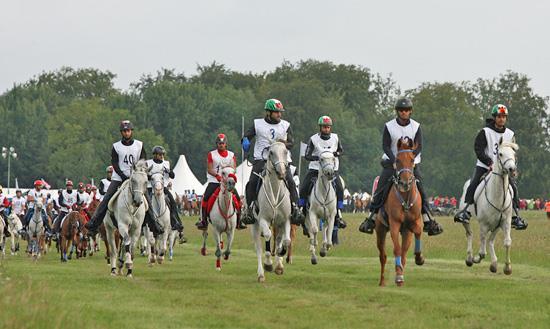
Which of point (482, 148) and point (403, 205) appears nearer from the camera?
point (403, 205)

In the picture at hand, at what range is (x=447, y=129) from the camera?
162625 millimetres

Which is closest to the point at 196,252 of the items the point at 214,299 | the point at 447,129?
the point at 214,299

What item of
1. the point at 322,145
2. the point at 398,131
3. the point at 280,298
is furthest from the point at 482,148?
the point at 280,298

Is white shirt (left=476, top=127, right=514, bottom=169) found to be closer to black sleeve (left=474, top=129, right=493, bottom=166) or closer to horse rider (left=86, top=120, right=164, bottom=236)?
black sleeve (left=474, top=129, right=493, bottom=166)

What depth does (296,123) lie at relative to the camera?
491 feet

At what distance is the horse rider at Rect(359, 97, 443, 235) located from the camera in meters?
23.7

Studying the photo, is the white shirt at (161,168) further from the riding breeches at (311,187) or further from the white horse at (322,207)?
the white horse at (322,207)

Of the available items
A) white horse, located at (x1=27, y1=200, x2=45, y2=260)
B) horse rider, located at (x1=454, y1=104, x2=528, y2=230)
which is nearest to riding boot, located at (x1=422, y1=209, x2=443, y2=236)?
horse rider, located at (x1=454, y1=104, x2=528, y2=230)

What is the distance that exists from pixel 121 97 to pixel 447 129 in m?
43.5

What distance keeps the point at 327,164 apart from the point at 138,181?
→ 4.40m

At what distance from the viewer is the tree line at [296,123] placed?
151250 millimetres

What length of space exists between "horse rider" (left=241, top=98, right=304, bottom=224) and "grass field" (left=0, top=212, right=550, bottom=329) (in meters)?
1.37

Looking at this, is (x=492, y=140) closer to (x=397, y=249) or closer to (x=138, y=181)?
(x=397, y=249)

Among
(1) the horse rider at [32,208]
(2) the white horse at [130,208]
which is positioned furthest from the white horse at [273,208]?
(1) the horse rider at [32,208]
